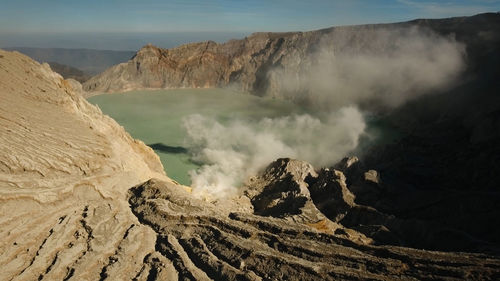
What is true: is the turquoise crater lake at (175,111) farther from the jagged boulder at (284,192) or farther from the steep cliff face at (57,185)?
the steep cliff face at (57,185)

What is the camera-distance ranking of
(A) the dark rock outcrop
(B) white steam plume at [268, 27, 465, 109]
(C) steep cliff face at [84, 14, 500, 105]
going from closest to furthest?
1. (A) the dark rock outcrop
2. (B) white steam plume at [268, 27, 465, 109]
3. (C) steep cliff face at [84, 14, 500, 105]

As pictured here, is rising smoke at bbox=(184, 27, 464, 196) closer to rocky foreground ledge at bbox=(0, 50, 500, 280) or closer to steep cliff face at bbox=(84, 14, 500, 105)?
steep cliff face at bbox=(84, 14, 500, 105)

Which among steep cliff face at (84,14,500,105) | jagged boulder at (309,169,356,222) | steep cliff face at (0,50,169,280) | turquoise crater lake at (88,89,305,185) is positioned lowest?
turquoise crater lake at (88,89,305,185)

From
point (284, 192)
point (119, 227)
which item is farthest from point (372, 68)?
point (119, 227)

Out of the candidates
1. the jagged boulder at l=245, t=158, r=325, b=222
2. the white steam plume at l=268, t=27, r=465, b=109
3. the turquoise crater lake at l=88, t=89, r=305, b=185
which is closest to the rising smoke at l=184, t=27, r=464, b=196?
the white steam plume at l=268, t=27, r=465, b=109

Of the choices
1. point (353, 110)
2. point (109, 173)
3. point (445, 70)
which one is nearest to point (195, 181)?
point (109, 173)

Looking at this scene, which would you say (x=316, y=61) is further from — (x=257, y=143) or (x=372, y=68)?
(x=257, y=143)

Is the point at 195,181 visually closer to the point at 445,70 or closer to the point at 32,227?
the point at 32,227
